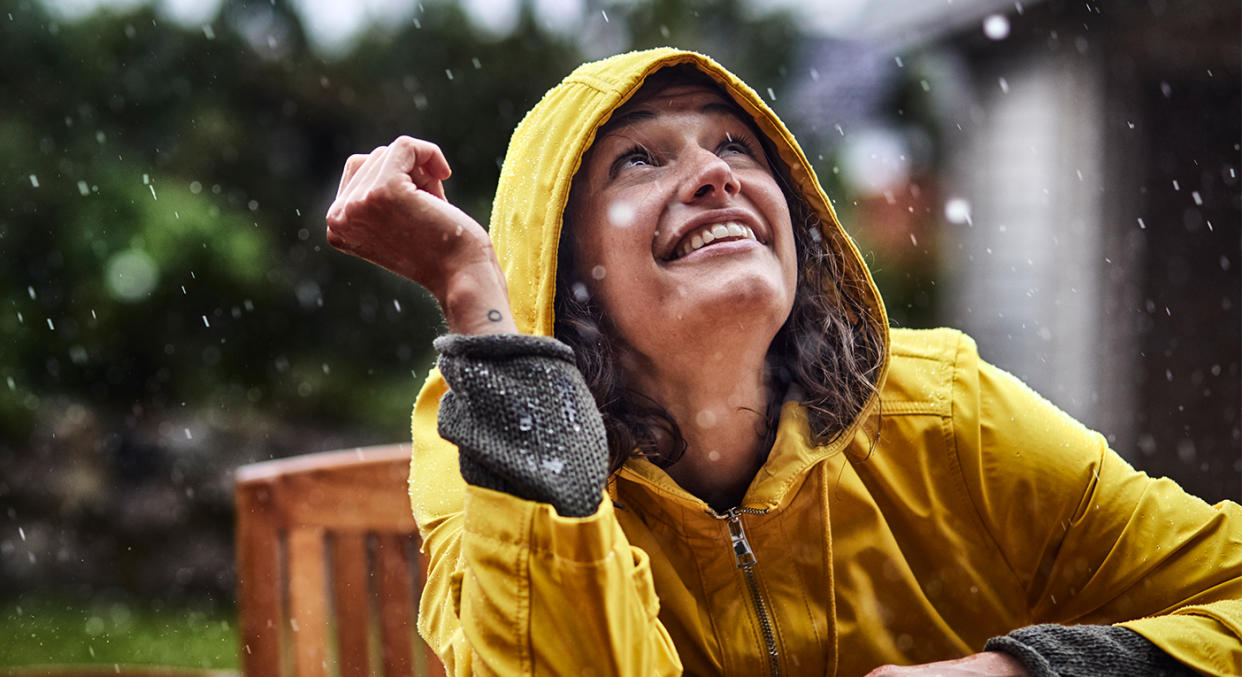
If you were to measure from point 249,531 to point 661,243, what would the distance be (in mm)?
1253

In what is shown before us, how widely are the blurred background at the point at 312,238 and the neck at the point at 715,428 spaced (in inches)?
153

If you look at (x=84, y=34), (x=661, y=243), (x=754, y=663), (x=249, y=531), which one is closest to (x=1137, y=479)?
(x=754, y=663)

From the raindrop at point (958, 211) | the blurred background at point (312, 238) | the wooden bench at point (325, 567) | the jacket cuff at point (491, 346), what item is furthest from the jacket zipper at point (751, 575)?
the raindrop at point (958, 211)

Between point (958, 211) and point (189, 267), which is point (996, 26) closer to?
point (958, 211)

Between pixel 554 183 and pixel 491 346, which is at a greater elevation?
pixel 554 183

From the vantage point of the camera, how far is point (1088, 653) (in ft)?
5.11

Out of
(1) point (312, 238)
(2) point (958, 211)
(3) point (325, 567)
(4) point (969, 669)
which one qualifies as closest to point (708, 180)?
(4) point (969, 669)

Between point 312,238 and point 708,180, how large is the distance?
15.0 ft

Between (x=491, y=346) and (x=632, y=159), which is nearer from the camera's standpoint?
(x=491, y=346)

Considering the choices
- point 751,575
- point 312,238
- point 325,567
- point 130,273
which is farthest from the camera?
point 312,238

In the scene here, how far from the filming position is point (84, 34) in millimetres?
5543

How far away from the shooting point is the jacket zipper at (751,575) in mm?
1746

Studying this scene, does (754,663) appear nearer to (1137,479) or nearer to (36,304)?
(1137,479)

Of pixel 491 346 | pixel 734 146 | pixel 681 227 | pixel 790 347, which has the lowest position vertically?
pixel 790 347
